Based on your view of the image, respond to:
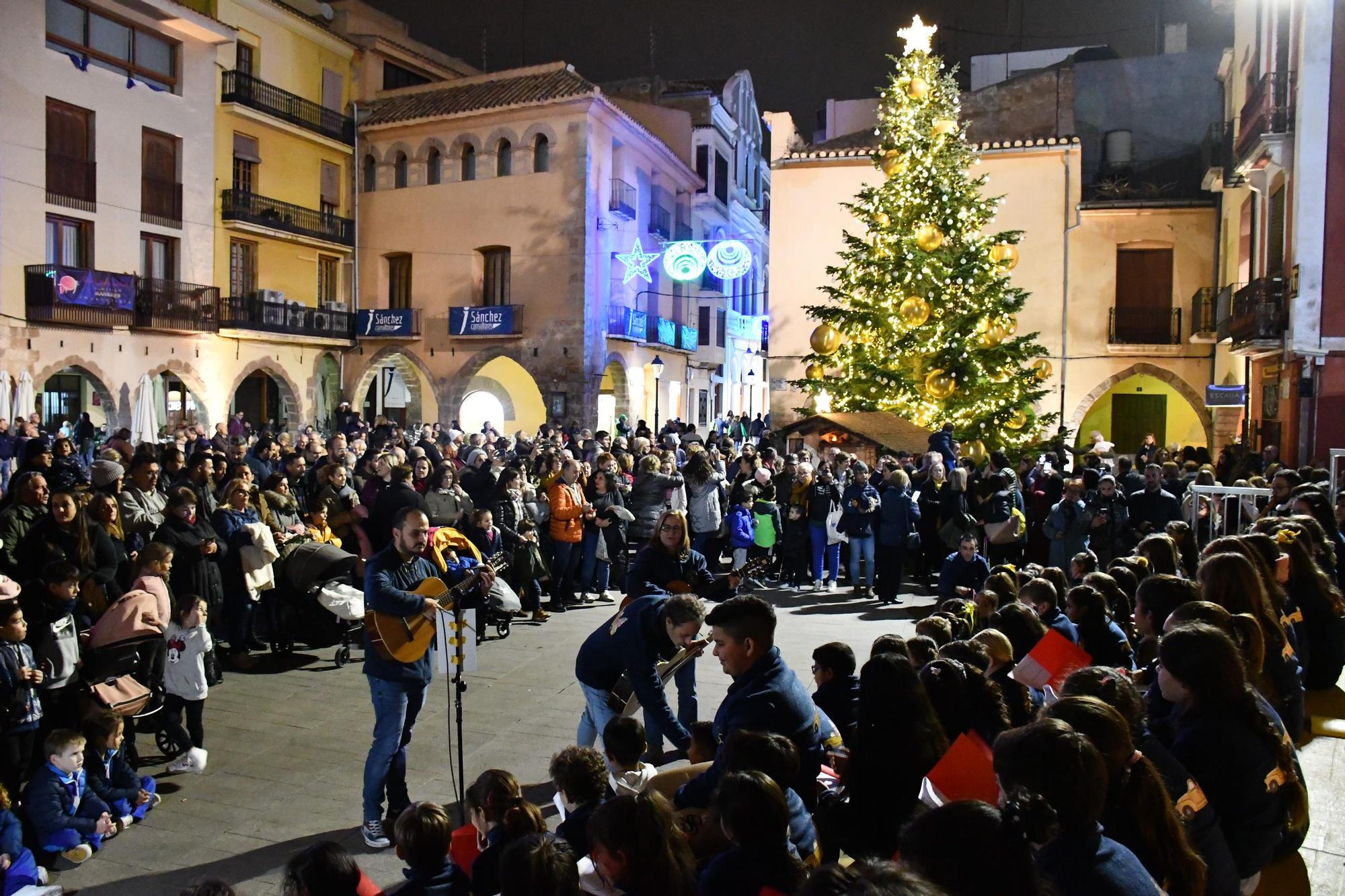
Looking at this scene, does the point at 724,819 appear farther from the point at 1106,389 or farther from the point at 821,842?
the point at 1106,389

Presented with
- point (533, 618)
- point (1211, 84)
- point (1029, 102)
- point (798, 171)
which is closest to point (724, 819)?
point (533, 618)

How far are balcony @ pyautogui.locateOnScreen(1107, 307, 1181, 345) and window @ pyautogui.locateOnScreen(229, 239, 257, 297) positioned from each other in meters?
22.1

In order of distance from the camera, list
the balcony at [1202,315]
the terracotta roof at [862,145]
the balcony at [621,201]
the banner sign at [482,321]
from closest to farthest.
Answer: the balcony at [1202,315], the terracotta roof at [862,145], the banner sign at [482,321], the balcony at [621,201]

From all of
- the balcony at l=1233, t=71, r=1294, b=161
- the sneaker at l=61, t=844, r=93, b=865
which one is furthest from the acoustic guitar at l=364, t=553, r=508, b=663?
the balcony at l=1233, t=71, r=1294, b=161

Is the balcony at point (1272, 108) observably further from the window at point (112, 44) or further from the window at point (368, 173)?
the window at point (112, 44)

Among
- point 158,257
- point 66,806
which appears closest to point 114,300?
point 158,257

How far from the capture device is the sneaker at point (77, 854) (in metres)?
5.32

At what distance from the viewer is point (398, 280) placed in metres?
31.9

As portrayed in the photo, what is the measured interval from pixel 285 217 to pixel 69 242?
6463 millimetres

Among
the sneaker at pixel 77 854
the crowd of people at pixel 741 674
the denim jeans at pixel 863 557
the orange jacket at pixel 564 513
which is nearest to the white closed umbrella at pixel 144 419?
the crowd of people at pixel 741 674

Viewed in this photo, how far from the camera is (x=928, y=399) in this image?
18.4 m

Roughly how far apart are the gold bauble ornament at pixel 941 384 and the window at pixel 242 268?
18.6 metres

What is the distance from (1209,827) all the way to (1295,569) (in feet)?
13.0

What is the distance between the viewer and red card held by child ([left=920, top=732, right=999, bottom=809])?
3385 mm
